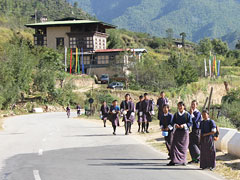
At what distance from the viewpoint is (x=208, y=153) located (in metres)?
11.9

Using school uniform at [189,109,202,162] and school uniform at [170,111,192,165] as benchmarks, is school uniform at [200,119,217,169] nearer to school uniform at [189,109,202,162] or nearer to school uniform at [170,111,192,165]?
school uniform at [170,111,192,165]

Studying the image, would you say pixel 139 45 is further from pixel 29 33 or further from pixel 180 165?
pixel 180 165

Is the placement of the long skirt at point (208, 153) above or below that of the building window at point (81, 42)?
below

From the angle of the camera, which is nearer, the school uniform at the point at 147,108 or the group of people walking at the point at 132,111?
the group of people walking at the point at 132,111

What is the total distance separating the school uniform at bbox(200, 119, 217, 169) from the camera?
11938 mm

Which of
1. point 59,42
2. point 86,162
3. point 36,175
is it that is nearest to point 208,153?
point 86,162

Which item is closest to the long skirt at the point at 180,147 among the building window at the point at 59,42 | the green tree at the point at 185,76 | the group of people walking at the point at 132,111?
the group of people walking at the point at 132,111

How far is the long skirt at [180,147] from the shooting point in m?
12.5

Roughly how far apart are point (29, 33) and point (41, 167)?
9836 centimetres

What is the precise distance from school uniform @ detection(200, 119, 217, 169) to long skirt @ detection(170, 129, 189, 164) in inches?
18.9

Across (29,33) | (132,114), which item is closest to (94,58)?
(29,33)

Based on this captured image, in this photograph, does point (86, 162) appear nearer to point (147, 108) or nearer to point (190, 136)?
point (190, 136)

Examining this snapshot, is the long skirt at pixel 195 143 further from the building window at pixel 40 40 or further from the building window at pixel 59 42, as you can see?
the building window at pixel 40 40

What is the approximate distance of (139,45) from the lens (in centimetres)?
13238
